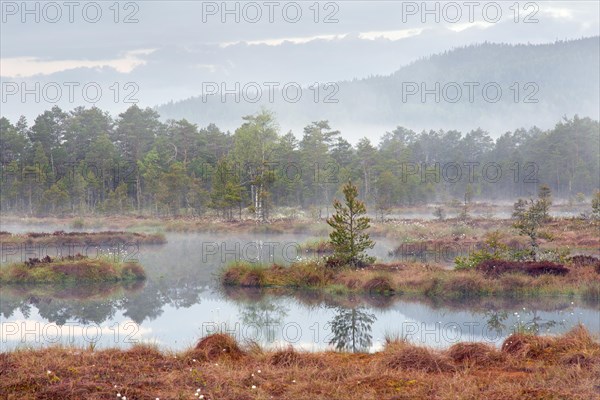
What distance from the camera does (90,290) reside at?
2622 centimetres

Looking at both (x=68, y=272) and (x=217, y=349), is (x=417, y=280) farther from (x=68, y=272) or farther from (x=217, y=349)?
(x=68, y=272)

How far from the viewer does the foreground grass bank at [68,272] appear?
27.7m

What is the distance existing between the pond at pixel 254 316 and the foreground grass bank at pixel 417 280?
767 mm

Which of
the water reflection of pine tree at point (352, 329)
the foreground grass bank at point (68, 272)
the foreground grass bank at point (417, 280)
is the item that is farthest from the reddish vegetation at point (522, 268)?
the foreground grass bank at point (68, 272)

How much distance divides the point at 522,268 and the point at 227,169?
39.9 metres

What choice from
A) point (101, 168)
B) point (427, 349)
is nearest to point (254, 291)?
point (427, 349)

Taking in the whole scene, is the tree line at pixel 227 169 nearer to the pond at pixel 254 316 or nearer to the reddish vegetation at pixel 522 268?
the reddish vegetation at pixel 522 268

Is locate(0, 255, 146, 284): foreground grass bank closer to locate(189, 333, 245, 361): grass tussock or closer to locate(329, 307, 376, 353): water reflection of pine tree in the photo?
locate(329, 307, 376, 353): water reflection of pine tree

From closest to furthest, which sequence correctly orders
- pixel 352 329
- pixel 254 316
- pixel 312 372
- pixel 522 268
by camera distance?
1. pixel 312 372
2. pixel 352 329
3. pixel 254 316
4. pixel 522 268

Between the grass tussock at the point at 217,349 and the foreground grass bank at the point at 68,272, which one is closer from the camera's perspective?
the grass tussock at the point at 217,349

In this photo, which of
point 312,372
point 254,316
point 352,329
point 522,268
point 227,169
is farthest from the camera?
point 227,169

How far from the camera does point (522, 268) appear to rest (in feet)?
82.4

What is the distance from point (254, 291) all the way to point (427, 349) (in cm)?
1333

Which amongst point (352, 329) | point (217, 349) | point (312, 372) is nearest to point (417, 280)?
point (352, 329)
